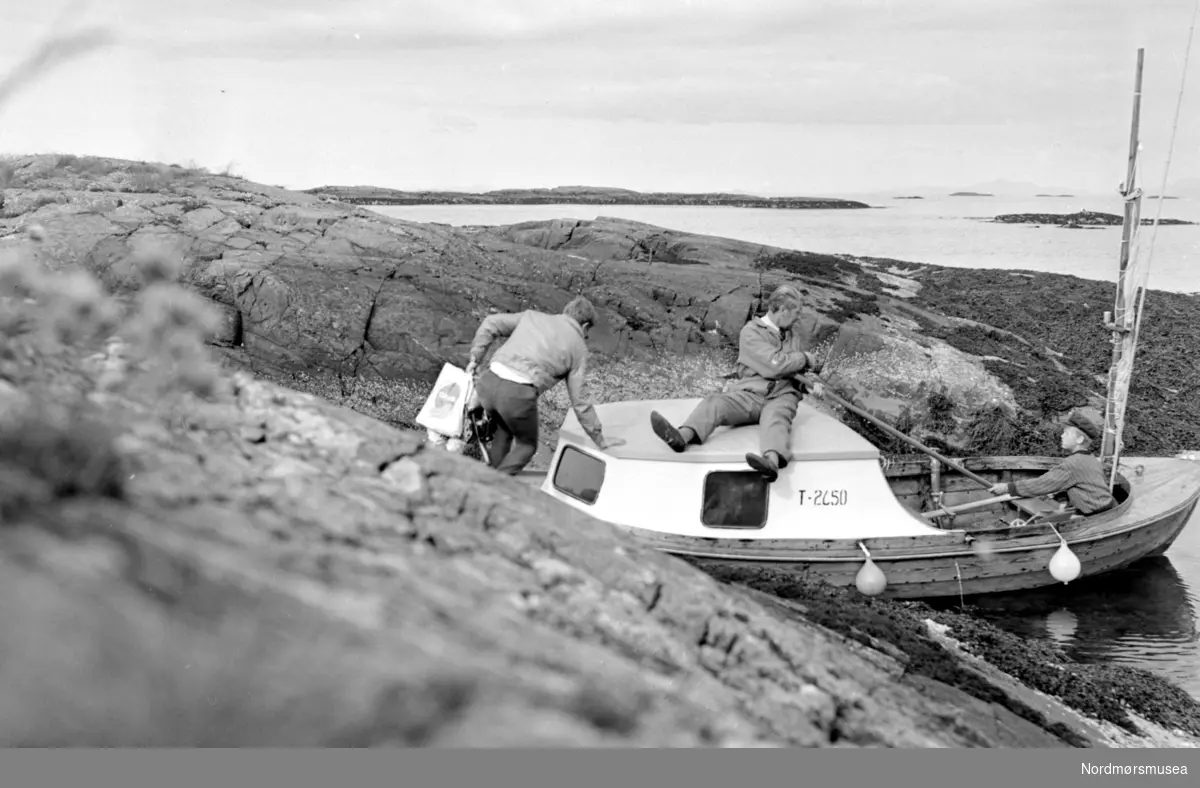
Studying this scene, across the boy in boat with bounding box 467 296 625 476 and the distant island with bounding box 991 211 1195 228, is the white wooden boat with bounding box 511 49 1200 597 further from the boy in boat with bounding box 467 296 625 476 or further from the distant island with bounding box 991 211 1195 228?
the distant island with bounding box 991 211 1195 228

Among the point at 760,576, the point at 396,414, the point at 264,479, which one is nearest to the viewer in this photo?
the point at 264,479

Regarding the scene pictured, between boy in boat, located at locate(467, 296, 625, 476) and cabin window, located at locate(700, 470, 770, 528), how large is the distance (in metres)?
→ 1.83

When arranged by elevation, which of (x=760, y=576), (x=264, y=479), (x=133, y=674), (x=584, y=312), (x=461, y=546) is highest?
(x=584, y=312)

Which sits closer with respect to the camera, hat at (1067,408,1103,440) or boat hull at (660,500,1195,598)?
boat hull at (660,500,1195,598)

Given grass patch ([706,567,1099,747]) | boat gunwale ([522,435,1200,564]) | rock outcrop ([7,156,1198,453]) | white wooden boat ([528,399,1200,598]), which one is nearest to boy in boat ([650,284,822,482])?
white wooden boat ([528,399,1200,598])

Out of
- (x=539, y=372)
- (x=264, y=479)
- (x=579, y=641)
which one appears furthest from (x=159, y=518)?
(x=539, y=372)

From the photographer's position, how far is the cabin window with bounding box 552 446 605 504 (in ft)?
30.6

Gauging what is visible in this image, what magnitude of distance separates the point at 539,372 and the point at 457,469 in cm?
341

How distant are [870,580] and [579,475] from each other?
2884mm

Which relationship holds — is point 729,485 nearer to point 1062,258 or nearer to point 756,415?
point 756,415

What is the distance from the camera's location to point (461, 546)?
4.07m

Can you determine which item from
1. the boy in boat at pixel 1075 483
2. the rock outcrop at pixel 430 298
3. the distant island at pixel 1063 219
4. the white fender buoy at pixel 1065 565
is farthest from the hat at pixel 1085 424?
the distant island at pixel 1063 219

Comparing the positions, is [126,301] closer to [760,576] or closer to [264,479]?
[264,479]

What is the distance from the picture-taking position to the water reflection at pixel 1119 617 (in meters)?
9.30
